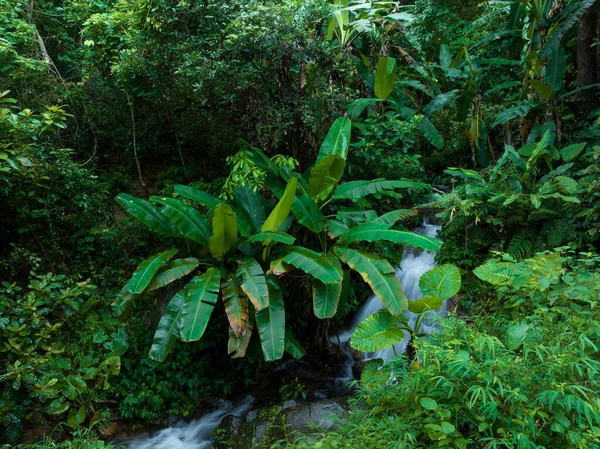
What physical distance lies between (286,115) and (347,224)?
1808 mm

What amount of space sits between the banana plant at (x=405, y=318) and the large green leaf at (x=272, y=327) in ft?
2.59

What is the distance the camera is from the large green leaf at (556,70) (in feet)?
19.8

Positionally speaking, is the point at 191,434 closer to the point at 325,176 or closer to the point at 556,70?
the point at 325,176

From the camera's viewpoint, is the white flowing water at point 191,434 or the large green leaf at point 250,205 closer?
the white flowing water at point 191,434

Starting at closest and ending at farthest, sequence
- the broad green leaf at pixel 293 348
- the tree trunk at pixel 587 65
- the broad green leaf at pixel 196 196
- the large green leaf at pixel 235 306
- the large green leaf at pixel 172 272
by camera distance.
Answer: the large green leaf at pixel 235 306, the large green leaf at pixel 172 272, the broad green leaf at pixel 293 348, the broad green leaf at pixel 196 196, the tree trunk at pixel 587 65

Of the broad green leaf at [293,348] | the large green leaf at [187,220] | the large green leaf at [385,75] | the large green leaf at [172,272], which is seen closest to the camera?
the large green leaf at [172,272]

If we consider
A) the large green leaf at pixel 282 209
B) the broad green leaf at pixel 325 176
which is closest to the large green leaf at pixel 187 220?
the large green leaf at pixel 282 209

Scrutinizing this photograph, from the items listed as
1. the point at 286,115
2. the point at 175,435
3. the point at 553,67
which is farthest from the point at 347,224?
the point at 553,67

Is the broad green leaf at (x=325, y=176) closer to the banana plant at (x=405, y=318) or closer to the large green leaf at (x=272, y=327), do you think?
the large green leaf at (x=272, y=327)

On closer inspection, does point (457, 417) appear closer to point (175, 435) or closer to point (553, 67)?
point (175, 435)

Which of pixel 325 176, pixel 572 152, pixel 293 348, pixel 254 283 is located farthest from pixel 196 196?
pixel 572 152

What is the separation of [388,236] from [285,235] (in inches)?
46.7

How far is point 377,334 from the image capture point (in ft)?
13.5

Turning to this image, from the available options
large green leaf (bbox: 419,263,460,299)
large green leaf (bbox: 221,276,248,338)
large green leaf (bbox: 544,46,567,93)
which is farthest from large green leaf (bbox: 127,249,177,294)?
large green leaf (bbox: 544,46,567,93)
